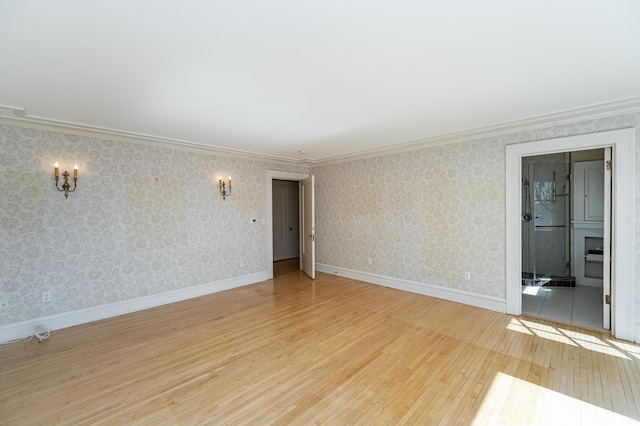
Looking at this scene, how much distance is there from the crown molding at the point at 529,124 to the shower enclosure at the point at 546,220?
235 centimetres

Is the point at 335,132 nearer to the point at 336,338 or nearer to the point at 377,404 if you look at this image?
the point at 336,338

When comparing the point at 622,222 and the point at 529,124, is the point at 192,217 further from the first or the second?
the point at 622,222

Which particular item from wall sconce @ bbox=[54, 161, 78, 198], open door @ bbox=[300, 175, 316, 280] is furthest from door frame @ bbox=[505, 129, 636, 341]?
wall sconce @ bbox=[54, 161, 78, 198]

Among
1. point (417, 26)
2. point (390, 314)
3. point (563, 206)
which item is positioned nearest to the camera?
point (417, 26)

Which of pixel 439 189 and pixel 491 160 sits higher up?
pixel 491 160

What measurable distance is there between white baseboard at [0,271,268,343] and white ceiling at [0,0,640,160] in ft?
8.11

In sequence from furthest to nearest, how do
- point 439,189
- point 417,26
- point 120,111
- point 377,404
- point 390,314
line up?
point 439,189 < point 390,314 < point 120,111 < point 377,404 < point 417,26

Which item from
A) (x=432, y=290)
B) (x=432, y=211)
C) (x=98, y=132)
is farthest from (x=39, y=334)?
(x=432, y=211)

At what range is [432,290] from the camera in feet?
15.0

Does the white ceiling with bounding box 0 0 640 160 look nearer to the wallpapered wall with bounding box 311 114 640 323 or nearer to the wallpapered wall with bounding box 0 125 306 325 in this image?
the wallpapered wall with bounding box 0 125 306 325

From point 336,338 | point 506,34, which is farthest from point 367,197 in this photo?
point 506,34

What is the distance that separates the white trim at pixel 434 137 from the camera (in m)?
2.98

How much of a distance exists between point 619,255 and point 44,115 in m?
6.65

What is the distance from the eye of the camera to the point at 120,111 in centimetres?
301
